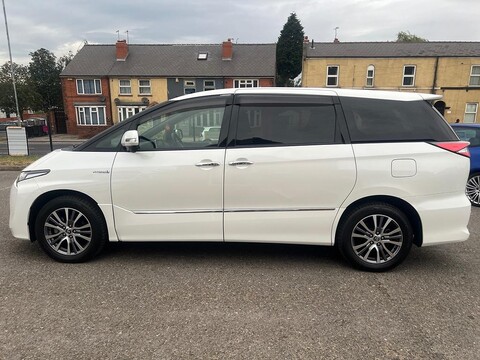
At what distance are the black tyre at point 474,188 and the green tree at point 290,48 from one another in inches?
1713

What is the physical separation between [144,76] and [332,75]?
16.4m

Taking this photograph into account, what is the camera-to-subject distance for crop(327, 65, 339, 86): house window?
91.4ft

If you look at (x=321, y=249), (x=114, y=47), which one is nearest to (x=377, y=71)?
(x=114, y=47)

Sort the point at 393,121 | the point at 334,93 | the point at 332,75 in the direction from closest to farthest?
the point at 393,121, the point at 334,93, the point at 332,75

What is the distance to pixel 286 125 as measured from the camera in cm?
361

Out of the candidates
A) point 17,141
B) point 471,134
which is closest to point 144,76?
point 17,141

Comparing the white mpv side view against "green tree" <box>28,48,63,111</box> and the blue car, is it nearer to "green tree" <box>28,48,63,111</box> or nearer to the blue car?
the blue car

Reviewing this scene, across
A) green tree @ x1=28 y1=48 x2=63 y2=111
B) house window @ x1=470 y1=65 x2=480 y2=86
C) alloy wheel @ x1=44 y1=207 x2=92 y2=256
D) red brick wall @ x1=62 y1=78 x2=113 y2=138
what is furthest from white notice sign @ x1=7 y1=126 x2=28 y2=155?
green tree @ x1=28 y1=48 x2=63 y2=111

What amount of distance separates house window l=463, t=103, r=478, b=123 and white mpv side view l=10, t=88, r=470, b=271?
96.1ft

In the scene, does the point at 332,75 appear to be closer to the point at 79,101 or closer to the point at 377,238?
the point at 79,101

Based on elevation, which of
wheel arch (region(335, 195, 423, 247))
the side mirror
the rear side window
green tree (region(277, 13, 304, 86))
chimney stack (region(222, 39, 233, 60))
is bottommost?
wheel arch (region(335, 195, 423, 247))

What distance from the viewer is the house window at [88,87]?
3225cm

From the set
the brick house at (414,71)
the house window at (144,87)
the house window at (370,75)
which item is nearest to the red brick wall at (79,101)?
the house window at (144,87)

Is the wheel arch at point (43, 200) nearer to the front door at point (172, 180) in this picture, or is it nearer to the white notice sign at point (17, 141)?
the front door at point (172, 180)
